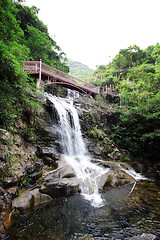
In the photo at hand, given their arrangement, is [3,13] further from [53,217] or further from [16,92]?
[53,217]

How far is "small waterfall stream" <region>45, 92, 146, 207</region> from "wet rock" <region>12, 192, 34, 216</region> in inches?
85.1

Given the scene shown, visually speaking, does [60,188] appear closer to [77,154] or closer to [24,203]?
[24,203]

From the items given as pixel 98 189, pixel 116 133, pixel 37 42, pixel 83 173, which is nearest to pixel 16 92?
pixel 83 173

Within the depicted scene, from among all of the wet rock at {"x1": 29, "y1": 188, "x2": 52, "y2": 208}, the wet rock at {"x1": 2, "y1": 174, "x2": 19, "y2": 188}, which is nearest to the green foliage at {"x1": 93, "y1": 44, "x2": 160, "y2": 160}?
the wet rock at {"x1": 29, "y1": 188, "x2": 52, "y2": 208}

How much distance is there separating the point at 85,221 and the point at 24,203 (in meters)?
1.84

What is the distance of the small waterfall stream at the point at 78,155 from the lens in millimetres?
5220

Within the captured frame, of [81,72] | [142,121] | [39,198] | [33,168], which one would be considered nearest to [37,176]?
[33,168]

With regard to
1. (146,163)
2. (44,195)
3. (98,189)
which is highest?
(44,195)

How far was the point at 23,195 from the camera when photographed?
3.82m

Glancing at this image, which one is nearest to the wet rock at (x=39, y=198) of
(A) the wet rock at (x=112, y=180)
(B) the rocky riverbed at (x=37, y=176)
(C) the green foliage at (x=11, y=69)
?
(B) the rocky riverbed at (x=37, y=176)

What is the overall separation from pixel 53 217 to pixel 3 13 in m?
6.12

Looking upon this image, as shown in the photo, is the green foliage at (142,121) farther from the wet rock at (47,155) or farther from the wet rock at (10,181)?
the wet rock at (10,181)

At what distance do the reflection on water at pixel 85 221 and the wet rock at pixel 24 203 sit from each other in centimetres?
23

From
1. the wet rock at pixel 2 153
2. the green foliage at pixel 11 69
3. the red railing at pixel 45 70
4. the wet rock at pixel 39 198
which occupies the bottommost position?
the wet rock at pixel 39 198
